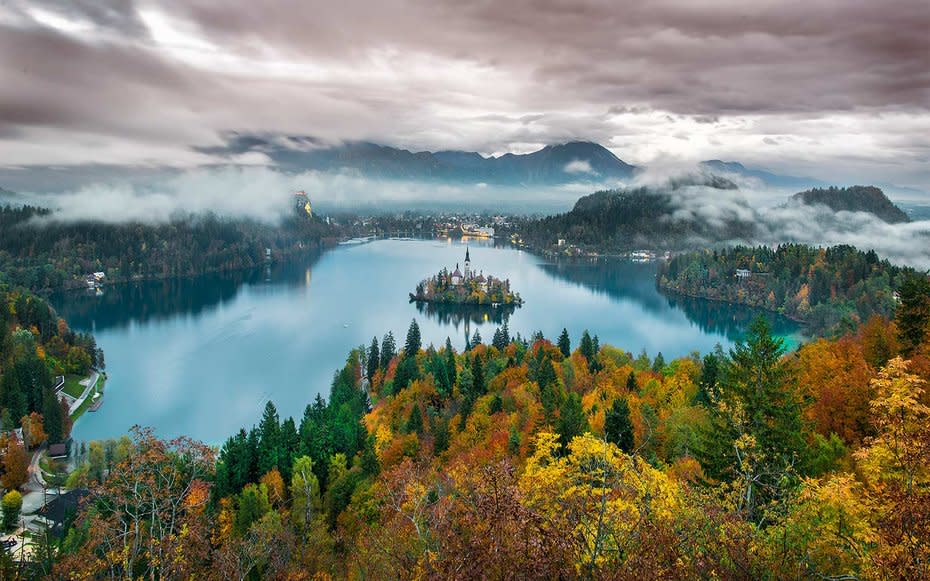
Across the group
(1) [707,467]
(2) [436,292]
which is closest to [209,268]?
(2) [436,292]

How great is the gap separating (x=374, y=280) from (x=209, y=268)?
32240 mm

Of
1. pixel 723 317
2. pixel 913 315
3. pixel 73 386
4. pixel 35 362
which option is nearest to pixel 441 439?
pixel 913 315

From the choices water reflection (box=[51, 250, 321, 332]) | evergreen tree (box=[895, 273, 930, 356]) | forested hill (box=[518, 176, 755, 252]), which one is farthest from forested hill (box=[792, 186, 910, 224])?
evergreen tree (box=[895, 273, 930, 356])

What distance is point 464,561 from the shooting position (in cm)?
403

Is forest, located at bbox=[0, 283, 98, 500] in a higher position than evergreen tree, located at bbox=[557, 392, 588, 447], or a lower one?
lower

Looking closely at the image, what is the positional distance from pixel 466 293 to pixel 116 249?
59.7 meters

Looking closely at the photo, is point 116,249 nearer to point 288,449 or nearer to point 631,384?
point 288,449

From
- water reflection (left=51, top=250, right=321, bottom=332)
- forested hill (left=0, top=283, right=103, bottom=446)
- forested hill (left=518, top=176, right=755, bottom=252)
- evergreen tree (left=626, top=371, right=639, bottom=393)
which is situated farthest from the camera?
forested hill (left=518, top=176, right=755, bottom=252)

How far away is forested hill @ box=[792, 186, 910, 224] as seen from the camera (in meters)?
127

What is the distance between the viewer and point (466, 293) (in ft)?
212

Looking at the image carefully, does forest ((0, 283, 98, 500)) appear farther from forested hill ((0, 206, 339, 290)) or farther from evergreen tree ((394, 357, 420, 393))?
forested hill ((0, 206, 339, 290))

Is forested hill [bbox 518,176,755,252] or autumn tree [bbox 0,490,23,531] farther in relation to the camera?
forested hill [bbox 518,176,755,252]

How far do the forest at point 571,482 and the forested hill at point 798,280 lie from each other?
117ft

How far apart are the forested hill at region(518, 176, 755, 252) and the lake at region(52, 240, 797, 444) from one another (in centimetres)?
3073
